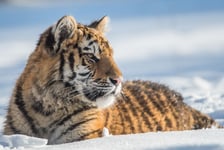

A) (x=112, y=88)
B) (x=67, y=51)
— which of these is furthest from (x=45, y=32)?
(x=112, y=88)

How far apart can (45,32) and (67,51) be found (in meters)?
0.49

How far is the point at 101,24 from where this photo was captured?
31.3 ft

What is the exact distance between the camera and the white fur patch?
345 inches

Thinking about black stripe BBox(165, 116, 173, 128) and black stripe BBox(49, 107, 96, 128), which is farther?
black stripe BBox(165, 116, 173, 128)

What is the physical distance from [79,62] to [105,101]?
1.69 feet

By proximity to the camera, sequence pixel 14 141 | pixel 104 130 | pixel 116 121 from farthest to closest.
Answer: pixel 116 121 → pixel 104 130 → pixel 14 141

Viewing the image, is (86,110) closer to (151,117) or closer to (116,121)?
(116,121)

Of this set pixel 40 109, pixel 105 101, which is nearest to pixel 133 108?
pixel 105 101

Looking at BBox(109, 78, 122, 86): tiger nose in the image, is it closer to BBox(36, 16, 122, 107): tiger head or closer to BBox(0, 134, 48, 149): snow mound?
BBox(36, 16, 122, 107): tiger head

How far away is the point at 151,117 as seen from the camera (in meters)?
10.0

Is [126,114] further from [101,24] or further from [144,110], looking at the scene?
[101,24]

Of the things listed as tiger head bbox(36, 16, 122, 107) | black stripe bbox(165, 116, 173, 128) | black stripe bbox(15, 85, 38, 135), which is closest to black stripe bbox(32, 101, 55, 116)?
black stripe bbox(15, 85, 38, 135)

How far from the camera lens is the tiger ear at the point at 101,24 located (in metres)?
9.51

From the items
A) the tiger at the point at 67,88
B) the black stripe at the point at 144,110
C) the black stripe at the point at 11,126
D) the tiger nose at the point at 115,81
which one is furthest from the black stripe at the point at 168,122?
the black stripe at the point at 11,126
